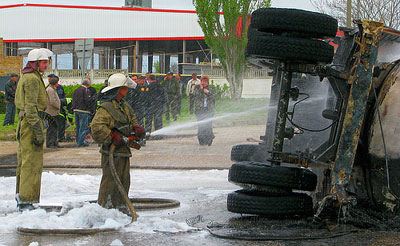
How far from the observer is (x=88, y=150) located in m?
15.6

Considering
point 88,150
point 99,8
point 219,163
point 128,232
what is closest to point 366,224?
point 128,232

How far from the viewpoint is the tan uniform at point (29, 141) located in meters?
7.16

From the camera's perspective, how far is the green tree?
36719 millimetres

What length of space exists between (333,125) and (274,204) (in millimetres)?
922

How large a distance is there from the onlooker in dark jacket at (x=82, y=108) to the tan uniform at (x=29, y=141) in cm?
929

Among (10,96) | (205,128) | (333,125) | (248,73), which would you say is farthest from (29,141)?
(248,73)

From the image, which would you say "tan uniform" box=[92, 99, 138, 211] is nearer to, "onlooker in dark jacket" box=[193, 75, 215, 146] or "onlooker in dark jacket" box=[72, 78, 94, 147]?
"onlooker in dark jacket" box=[193, 75, 215, 146]

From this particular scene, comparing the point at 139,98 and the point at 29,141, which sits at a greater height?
→ the point at 29,141

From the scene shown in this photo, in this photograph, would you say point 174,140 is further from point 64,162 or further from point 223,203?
point 223,203

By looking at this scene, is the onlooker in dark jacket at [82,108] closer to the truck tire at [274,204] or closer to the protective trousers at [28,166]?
the protective trousers at [28,166]

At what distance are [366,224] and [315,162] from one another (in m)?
0.71

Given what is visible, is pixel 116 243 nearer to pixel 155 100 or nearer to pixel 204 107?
pixel 204 107

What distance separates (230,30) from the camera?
37.1 meters

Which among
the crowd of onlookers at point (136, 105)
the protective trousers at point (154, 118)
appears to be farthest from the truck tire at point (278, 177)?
the protective trousers at point (154, 118)
